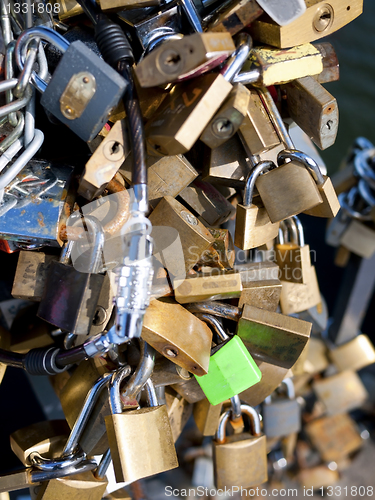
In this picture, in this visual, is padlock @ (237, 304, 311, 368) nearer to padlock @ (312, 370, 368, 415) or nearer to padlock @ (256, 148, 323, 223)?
padlock @ (256, 148, 323, 223)

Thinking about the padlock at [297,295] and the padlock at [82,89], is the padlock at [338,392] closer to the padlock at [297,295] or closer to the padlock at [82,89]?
the padlock at [297,295]

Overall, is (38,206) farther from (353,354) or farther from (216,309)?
(353,354)

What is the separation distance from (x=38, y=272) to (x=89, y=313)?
0.13m

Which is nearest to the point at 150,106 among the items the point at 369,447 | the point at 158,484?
the point at 158,484

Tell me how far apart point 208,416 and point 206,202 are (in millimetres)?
463

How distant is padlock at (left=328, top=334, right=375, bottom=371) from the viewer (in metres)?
1.57

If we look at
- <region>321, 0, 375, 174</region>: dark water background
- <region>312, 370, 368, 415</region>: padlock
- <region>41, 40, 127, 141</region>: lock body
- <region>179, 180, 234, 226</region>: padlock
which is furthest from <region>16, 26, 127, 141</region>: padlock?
<region>312, 370, 368, 415</region>: padlock

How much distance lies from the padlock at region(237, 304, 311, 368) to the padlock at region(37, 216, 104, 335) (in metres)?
0.28

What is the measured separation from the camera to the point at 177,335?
2.11 ft

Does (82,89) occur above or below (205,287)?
above

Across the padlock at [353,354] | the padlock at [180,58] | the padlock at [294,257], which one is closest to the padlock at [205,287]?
the padlock at [294,257]

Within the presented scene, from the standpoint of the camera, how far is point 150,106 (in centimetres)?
62

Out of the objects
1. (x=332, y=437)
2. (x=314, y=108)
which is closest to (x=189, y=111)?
(x=314, y=108)

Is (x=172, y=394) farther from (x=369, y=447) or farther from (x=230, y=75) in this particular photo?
(x=369, y=447)
